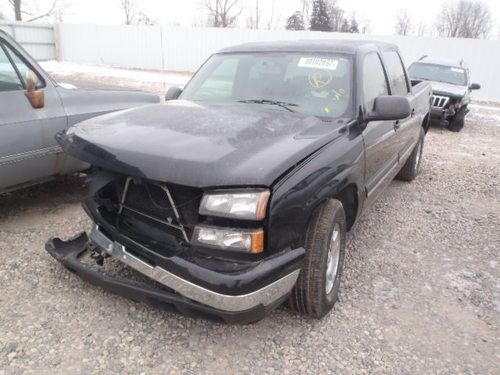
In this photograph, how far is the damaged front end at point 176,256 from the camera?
219cm

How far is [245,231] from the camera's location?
2186 millimetres

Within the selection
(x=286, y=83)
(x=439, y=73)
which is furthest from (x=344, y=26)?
(x=286, y=83)

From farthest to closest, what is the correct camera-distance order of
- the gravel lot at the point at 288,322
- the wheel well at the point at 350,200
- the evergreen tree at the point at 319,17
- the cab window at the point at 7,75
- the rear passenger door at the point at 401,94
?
the evergreen tree at the point at 319,17 < the rear passenger door at the point at 401,94 < the cab window at the point at 7,75 < the wheel well at the point at 350,200 < the gravel lot at the point at 288,322

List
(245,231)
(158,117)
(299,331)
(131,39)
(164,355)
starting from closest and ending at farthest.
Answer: (245,231) < (164,355) < (299,331) < (158,117) < (131,39)

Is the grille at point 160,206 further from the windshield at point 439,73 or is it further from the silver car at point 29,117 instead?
the windshield at point 439,73

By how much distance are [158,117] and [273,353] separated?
167 centimetres

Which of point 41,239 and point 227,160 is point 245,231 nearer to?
point 227,160

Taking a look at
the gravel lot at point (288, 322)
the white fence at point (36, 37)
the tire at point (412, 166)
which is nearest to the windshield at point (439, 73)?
the tire at point (412, 166)

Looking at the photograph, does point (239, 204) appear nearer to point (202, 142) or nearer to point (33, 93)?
point (202, 142)

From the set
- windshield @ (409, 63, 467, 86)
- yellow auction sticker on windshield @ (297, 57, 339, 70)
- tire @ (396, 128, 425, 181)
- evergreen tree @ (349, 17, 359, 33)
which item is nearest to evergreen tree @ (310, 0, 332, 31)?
evergreen tree @ (349, 17, 359, 33)

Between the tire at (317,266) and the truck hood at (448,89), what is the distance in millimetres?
8532

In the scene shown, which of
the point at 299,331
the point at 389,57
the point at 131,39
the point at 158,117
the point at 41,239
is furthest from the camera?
the point at 131,39

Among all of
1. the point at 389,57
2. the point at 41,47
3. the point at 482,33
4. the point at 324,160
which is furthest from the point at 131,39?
the point at 482,33

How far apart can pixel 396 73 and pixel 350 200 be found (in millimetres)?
2094
